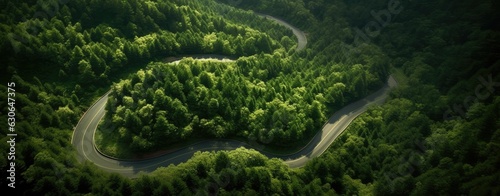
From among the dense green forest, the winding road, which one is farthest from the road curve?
the dense green forest

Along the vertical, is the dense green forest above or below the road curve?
above

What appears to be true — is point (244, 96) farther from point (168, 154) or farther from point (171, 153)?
point (168, 154)

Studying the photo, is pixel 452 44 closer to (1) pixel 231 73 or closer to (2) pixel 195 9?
(1) pixel 231 73

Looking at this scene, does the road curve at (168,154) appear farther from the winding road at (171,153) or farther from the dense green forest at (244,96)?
the dense green forest at (244,96)

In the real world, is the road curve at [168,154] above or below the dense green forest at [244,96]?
below

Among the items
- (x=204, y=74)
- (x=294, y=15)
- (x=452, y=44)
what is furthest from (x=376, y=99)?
(x=294, y=15)

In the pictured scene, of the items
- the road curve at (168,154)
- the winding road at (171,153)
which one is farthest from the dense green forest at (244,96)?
the road curve at (168,154)

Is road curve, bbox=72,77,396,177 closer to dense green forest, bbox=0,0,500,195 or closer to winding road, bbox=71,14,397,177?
winding road, bbox=71,14,397,177
